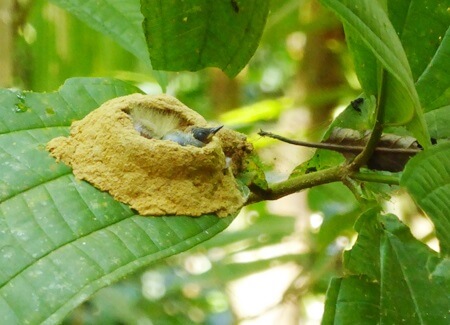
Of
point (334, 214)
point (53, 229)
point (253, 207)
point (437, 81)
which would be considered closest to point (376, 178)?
point (437, 81)

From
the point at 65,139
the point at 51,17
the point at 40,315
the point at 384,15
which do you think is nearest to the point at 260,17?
the point at 384,15

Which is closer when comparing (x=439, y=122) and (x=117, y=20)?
(x=439, y=122)

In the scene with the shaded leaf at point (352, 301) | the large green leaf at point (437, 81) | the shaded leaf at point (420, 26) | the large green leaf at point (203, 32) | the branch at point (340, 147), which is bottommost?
the shaded leaf at point (352, 301)

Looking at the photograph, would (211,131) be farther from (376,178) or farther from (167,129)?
(376,178)

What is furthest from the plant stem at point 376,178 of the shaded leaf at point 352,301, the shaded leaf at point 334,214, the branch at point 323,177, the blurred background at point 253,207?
the shaded leaf at point 334,214

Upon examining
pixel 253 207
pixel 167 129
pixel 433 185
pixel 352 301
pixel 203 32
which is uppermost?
pixel 203 32

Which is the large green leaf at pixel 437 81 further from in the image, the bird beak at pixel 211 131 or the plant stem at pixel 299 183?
the bird beak at pixel 211 131

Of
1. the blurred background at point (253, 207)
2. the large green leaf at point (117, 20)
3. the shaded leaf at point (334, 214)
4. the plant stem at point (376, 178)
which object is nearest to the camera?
the plant stem at point (376, 178)

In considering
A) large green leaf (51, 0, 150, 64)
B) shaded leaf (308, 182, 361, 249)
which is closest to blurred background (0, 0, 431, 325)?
shaded leaf (308, 182, 361, 249)

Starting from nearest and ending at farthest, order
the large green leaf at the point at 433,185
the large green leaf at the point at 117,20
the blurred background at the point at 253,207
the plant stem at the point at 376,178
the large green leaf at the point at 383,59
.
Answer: the large green leaf at the point at 383,59
the large green leaf at the point at 433,185
the plant stem at the point at 376,178
the large green leaf at the point at 117,20
the blurred background at the point at 253,207
